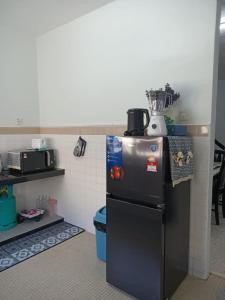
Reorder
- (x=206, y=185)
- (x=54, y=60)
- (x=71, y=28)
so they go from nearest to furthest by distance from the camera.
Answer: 1. (x=206, y=185)
2. (x=71, y=28)
3. (x=54, y=60)

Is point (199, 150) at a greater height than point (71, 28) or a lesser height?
lesser

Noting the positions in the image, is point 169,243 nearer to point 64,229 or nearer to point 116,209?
point 116,209

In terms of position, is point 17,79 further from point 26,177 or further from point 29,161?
point 26,177

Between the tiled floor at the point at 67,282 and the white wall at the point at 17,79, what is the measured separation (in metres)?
1.91

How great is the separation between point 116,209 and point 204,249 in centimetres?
92

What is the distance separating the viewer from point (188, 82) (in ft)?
6.63

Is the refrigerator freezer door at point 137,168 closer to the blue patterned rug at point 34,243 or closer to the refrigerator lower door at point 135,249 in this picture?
the refrigerator lower door at point 135,249

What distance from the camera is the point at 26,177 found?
2793 mm

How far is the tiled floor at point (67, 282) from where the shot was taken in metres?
1.85

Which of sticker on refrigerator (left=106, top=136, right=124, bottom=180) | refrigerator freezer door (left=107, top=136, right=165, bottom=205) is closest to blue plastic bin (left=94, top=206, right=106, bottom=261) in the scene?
refrigerator freezer door (left=107, top=136, right=165, bottom=205)

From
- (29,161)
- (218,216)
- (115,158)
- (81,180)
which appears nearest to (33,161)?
(29,161)

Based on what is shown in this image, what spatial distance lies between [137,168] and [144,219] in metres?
0.39

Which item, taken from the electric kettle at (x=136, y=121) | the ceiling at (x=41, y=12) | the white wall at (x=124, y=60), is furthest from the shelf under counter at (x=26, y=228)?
the ceiling at (x=41, y=12)

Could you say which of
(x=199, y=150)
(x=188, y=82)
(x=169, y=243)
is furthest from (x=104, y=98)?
(x=169, y=243)
